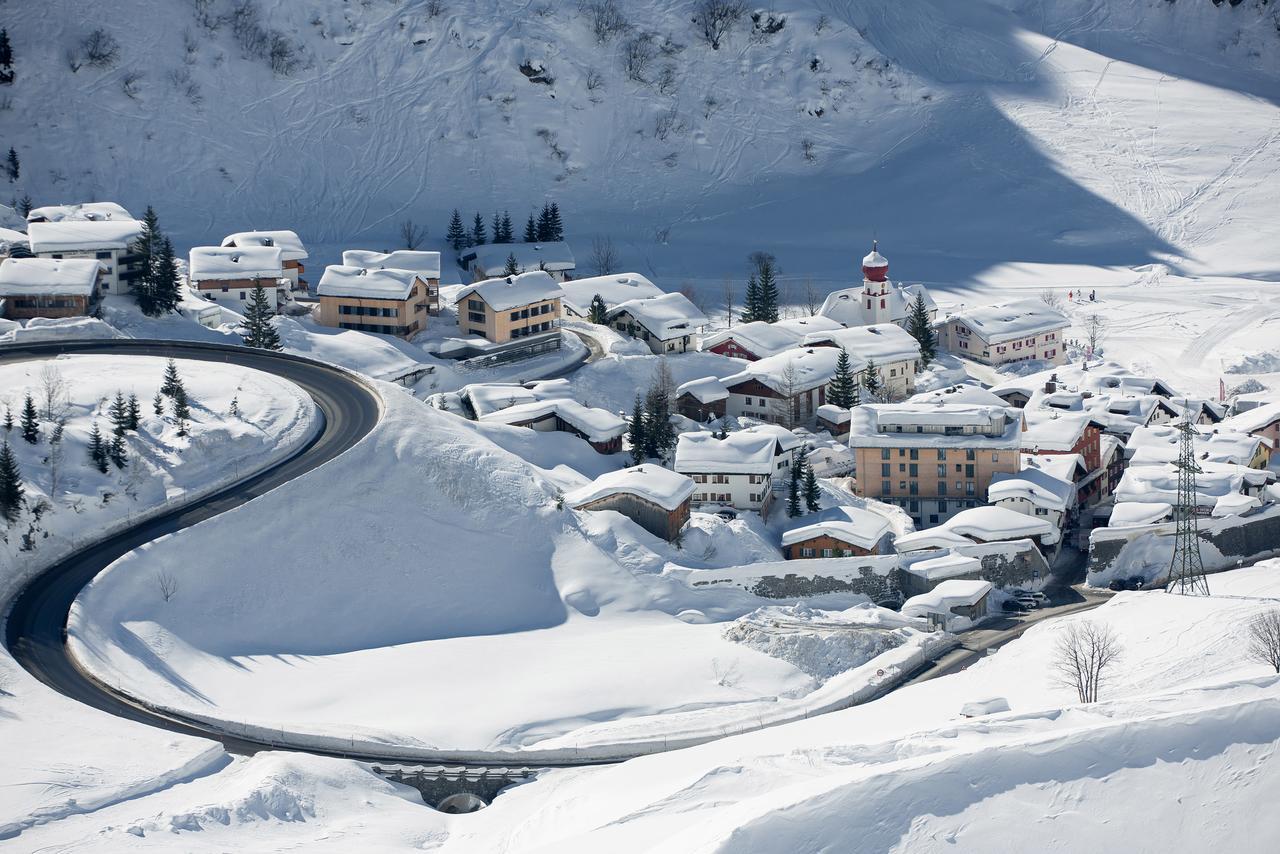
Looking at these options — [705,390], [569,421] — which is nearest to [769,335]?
[705,390]

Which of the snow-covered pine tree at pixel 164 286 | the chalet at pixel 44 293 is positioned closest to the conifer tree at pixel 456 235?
the snow-covered pine tree at pixel 164 286

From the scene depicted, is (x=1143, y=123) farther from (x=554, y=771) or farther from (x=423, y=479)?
(x=554, y=771)

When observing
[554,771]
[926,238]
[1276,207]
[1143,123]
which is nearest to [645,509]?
[554,771]

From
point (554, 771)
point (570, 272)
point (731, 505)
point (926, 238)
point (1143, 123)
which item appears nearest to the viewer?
point (554, 771)

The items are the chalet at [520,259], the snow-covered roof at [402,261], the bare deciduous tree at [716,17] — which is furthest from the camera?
the bare deciduous tree at [716,17]

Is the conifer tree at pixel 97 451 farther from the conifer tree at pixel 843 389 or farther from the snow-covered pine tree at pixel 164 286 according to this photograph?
the conifer tree at pixel 843 389

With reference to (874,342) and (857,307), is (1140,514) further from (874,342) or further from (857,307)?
(857,307)
